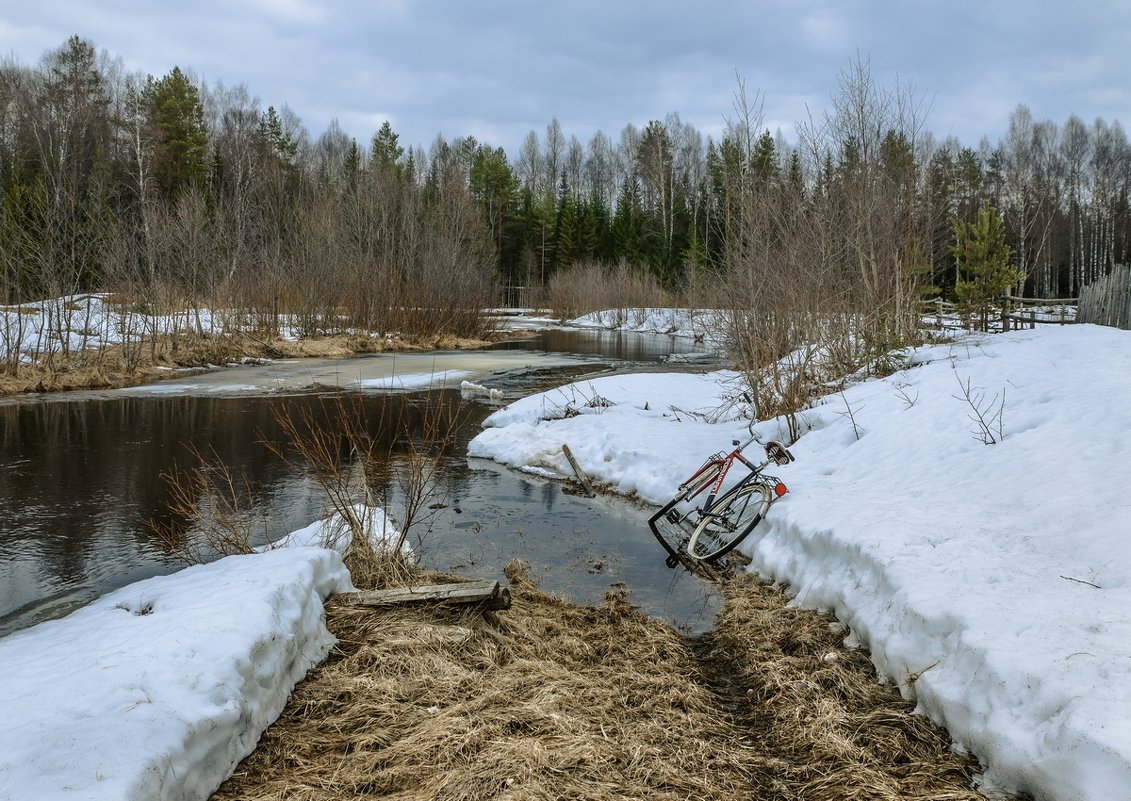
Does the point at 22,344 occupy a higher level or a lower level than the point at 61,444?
higher

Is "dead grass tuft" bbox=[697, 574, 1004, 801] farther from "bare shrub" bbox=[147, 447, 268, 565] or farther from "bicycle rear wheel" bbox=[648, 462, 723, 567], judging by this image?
"bare shrub" bbox=[147, 447, 268, 565]

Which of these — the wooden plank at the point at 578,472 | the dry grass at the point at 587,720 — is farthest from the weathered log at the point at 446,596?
the wooden plank at the point at 578,472

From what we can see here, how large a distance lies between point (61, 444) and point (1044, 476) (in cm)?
1311

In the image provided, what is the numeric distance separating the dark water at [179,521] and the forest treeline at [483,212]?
187 inches

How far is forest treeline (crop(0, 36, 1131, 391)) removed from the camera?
1290 cm

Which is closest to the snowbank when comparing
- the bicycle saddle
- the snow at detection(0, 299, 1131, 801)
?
the snow at detection(0, 299, 1131, 801)

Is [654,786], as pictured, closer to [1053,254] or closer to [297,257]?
[297,257]

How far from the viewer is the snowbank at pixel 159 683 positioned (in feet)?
9.30

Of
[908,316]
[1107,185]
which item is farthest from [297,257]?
[1107,185]

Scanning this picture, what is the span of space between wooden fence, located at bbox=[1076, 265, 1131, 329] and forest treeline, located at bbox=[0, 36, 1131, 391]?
1.38 metres

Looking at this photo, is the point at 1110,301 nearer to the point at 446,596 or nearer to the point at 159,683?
the point at 446,596

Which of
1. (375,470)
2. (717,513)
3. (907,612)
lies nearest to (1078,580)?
(907,612)

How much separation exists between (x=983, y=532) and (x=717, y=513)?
241cm

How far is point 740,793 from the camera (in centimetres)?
335
